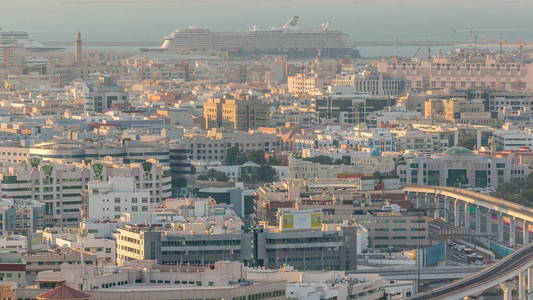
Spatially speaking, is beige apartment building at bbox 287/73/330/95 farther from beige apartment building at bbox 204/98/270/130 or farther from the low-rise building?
the low-rise building

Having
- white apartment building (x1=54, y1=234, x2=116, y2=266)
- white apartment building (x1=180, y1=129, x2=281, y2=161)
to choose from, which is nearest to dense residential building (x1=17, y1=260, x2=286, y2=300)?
white apartment building (x1=54, y1=234, x2=116, y2=266)

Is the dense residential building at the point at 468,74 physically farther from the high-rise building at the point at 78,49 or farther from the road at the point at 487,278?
the road at the point at 487,278

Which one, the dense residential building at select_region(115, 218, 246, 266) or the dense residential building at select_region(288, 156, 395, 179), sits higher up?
the dense residential building at select_region(115, 218, 246, 266)

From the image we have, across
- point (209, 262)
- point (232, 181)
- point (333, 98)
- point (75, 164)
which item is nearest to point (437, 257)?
point (209, 262)

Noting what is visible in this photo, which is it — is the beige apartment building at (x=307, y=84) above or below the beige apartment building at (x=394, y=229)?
above

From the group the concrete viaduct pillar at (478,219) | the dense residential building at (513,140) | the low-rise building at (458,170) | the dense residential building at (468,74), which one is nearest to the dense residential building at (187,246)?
the concrete viaduct pillar at (478,219)

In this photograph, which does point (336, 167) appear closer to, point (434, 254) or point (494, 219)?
point (494, 219)
